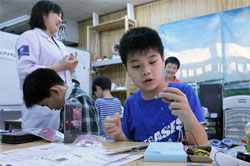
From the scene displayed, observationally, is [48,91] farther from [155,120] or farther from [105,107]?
[105,107]

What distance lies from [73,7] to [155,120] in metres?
4.27

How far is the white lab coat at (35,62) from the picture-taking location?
4.57ft

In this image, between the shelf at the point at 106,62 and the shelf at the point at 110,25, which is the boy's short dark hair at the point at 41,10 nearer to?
Result: the shelf at the point at 106,62

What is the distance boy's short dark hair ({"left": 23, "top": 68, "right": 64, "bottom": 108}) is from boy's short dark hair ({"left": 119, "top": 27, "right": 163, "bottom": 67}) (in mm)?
523

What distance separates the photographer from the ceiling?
4375 millimetres

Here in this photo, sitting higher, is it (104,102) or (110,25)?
(110,25)

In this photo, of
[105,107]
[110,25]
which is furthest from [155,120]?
[110,25]

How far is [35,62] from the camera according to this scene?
4.66ft

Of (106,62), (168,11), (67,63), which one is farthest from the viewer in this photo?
(106,62)

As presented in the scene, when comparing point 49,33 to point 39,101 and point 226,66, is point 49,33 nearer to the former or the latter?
point 39,101

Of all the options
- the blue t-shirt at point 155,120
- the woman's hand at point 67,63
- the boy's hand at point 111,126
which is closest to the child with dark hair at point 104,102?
the woman's hand at point 67,63

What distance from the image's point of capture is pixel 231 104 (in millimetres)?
2695

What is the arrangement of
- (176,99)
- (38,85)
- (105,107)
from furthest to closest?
(105,107) < (38,85) < (176,99)

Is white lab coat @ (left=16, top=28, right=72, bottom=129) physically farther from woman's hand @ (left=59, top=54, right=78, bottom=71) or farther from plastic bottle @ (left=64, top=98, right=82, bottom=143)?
plastic bottle @ (left=64, top=98, right=82, bottom=143)
